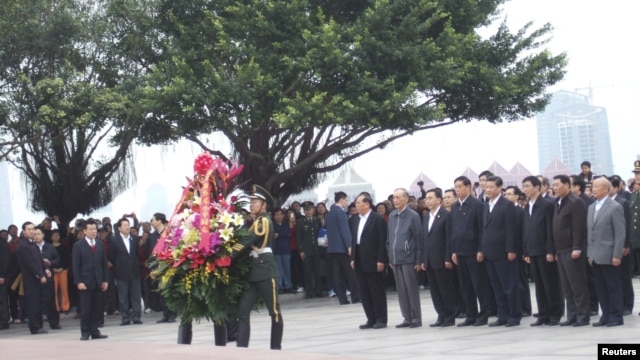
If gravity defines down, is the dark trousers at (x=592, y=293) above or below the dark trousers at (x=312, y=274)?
below

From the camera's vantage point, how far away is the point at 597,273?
13609mm

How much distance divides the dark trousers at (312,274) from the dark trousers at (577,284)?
1078 cm

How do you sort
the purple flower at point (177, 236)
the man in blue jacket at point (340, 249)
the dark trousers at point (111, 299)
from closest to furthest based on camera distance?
the purple flower at point (177, 236) < the man in blue jacket at point (340, 249) < the dark trousers at point (111, 299)

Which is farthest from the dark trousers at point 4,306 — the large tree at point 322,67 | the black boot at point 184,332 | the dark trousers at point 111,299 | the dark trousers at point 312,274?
the black boot at point 184,332

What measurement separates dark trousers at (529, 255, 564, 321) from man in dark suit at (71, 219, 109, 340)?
6769mm

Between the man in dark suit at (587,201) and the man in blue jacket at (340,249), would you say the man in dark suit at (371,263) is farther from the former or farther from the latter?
the man in blue jacket at (340,249)

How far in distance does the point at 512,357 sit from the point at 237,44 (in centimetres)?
1504

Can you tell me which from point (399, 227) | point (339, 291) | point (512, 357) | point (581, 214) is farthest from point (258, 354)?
point (339, 291)

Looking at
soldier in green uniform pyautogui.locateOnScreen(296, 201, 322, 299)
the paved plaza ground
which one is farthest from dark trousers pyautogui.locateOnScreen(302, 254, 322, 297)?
the paved plaza ground

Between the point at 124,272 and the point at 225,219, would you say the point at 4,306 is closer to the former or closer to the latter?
the point at 124,272

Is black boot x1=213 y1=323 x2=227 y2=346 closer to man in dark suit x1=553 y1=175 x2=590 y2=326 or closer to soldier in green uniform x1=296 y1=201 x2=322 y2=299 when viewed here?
man in dark suit x1=553 y1=175 x2=590 y2=326

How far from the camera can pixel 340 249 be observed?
21375 mm

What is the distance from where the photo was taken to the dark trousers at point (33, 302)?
1916 centimetres

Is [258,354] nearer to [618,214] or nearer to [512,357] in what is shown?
[512,357]
